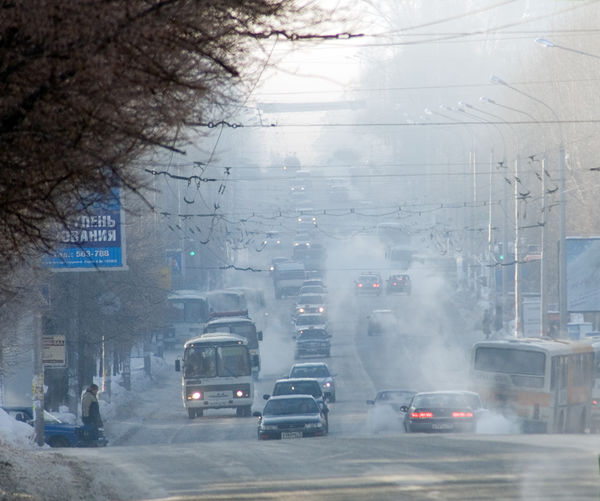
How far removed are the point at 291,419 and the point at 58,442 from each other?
7486 mm

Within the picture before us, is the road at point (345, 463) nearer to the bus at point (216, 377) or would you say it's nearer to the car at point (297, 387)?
the bus at point (216, 377)

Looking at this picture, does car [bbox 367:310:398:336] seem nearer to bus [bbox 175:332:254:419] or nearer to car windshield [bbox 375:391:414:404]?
bus [bbox 175:332:254:419]

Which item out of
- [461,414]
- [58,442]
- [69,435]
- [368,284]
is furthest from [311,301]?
[461,414]

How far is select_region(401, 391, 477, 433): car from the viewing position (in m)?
25.3

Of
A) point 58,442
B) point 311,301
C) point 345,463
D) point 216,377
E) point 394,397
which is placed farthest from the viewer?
point 311,301

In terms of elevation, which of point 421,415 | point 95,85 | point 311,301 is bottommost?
point 421,415

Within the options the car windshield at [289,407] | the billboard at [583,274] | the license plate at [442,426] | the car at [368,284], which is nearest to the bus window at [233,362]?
the car windshield at [289,407]

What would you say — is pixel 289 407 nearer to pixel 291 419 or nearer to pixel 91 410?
pixel 291 419

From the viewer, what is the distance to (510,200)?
7312cm

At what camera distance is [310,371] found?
3922cm

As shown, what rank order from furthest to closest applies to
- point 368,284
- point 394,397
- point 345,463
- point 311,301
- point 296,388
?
point 368,284, point 311,301, point 296,388, point 394,397, point 345,463

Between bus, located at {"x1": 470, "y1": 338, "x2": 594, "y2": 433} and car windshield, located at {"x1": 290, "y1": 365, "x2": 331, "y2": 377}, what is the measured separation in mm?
9977

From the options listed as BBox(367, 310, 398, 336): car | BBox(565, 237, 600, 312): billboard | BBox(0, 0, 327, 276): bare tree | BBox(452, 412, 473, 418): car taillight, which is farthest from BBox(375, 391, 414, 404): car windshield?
BBox(367, 310, 398, 336): car

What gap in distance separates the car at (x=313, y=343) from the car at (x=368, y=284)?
939 inches
